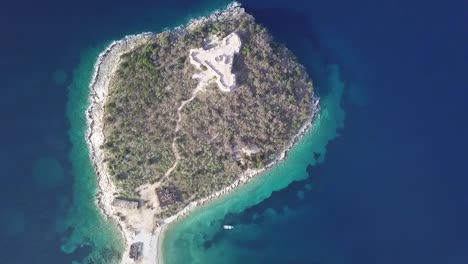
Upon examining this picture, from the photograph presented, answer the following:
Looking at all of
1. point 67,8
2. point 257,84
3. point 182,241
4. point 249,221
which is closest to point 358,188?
point 249,221

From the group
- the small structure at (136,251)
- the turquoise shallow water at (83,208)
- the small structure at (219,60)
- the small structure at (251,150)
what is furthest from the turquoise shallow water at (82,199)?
the small structure at (251,150)

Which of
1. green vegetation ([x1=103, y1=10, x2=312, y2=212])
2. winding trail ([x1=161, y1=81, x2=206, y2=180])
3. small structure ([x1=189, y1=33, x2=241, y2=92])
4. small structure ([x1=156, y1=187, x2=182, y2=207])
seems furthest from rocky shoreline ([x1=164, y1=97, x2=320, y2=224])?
small structure ([x1=189, y1=33, x2=241, y2=92])

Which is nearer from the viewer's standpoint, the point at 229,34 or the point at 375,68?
the point at 229,34

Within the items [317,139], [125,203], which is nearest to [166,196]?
[125,203]

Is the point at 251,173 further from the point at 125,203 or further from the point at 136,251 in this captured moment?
the point at 136,251

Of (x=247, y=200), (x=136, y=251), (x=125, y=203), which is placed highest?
(x=247, y=200)

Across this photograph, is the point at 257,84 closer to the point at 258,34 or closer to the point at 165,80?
the point at 258,34
